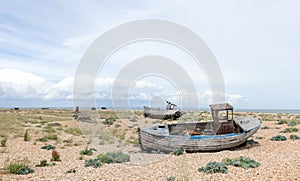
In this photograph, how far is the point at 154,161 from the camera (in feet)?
34.5

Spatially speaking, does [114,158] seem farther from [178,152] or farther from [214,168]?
[214,168]

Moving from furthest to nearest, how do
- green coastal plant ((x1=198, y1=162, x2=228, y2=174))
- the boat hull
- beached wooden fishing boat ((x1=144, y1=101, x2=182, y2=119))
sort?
beached wooden fishing boat ((x1=144, y1=101, x2=182, y2=119)) < the boat hull < green coastal plant ((x1=198, y1=162, x2=228, y2=174))

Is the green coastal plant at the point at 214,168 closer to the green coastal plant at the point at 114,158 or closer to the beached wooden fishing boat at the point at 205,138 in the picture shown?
the beached wooden fishing boat at the point at 205,138

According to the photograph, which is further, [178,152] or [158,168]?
[178,152]

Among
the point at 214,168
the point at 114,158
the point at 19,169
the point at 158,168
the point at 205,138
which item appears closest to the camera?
the point at 214,168

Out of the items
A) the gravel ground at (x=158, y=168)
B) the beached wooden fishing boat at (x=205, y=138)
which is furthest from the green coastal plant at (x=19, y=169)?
the beached wooden fishing boat at (x=205, y=138)

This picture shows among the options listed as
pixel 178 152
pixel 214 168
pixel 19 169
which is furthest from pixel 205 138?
pixel 19 169

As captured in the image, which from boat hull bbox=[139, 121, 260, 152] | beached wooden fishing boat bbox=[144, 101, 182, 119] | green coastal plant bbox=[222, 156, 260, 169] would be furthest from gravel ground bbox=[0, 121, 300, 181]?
beached wooden fishing boat bbox=[144, 101, 182, 119]

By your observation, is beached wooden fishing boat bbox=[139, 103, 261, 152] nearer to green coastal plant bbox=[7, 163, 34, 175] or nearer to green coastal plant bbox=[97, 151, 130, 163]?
green coastal plant bbox=[97, 151, 130, 163]

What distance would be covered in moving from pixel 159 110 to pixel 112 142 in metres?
19.6

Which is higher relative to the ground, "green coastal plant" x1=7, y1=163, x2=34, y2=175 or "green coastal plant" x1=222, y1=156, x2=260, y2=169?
"green coastal plant" x1=222, y1=156, x2=260, y2=169

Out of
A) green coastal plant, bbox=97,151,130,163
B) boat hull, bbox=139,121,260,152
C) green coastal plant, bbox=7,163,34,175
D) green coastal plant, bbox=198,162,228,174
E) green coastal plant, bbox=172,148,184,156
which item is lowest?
green coastal plant, bbox=7,163,34,175

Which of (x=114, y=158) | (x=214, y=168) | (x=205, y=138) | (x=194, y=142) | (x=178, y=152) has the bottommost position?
(x=114, y=158)

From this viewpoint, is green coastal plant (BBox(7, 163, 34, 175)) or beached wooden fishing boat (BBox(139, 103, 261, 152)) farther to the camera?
beached wooden fishing boat (BBox(139, 103, 261, 152))
